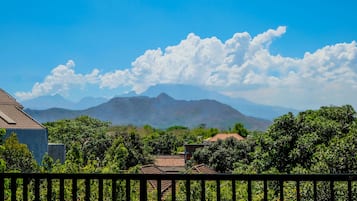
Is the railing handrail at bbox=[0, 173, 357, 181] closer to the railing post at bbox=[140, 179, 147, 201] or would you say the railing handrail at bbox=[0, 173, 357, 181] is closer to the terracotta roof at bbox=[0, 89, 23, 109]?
the railing post at bbox=[140, 179, 147, 201]

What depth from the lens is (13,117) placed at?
20.6 metres

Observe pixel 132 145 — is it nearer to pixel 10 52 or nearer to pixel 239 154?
pixel 239 154

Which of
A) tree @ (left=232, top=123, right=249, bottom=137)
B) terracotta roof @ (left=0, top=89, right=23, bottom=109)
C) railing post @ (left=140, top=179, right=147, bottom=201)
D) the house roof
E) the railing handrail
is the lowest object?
tree @ (left=232, top=123, right=249, bottom=137)

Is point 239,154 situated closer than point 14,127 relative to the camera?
No

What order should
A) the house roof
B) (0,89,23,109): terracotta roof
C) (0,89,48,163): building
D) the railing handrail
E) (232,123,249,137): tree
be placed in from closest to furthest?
1. the railing handrail
2. (0,89,48,163): building
3. the house roof
4. (0,89,23,109): terracotta roof
5. (232,123,249,137): tree

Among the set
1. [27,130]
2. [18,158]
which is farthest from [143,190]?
[27,130]

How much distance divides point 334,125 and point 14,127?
12.5m

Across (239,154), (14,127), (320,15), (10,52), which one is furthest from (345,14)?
(10,52)

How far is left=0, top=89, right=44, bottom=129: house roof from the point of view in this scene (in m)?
19.6

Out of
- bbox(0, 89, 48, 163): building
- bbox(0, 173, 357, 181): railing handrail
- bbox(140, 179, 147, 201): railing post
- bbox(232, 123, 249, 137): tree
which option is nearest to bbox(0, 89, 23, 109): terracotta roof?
bbox(0, 89, 48, 163): building

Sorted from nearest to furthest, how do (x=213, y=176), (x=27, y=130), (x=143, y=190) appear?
(x=213, y=176), (x=143, y=190), (x=27, y=130)

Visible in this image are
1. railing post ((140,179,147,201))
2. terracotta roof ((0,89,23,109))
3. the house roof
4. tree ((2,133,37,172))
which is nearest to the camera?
railing post ((140,179,147,201))

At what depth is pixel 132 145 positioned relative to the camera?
2558 centimetres

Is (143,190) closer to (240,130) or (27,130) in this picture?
(27,130)
